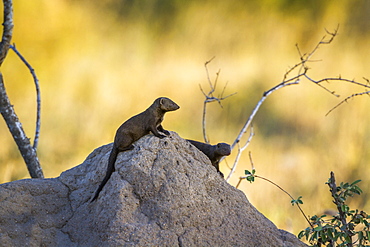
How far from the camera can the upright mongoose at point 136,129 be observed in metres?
3.80

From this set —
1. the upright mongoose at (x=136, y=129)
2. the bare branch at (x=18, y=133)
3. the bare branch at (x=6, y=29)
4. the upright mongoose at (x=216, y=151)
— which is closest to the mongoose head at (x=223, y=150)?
the upright mongoose at (x=216, y=151)

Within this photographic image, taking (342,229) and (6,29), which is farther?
(6,29)

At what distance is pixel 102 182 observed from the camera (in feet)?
12.3

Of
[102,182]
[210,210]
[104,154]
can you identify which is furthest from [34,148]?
[210,210]

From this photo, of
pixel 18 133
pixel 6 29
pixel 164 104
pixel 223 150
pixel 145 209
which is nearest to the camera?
pixel 145 209

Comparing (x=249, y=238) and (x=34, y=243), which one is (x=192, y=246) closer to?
(x=249, y=238)

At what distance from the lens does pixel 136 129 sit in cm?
389

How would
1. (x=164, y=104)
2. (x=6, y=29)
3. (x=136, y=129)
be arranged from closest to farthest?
(x=136, y=129) < (x=164, y=104) < (x=6, y=29)

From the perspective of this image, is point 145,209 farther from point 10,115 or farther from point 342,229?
point 10,115

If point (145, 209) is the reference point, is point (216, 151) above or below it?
above

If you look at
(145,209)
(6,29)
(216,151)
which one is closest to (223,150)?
(216,151)

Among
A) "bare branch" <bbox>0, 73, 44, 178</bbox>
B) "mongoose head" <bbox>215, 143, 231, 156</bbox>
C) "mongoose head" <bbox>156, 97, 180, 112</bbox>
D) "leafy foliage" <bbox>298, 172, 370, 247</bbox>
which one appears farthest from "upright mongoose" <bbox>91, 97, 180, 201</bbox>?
"bare branch" <bbox>0, 73, 44, 178</bbox>

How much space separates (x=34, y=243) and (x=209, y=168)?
145 centimetres

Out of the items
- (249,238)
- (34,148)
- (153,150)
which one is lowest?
(249,238)
